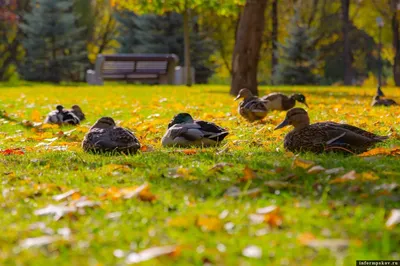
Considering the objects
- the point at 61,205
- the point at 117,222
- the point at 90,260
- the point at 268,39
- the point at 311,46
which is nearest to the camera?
the point at 90,260

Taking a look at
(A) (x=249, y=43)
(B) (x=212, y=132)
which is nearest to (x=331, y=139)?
(B) (x=212, y=132)

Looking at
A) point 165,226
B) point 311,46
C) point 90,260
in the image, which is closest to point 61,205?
point 165,226

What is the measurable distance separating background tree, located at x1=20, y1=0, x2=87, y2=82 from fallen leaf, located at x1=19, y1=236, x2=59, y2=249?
32847mm

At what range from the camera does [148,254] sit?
3084 millimetres

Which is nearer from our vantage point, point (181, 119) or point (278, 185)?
point (278, 185)

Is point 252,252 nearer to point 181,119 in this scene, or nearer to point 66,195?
point 66,195

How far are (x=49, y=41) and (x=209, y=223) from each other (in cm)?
3371

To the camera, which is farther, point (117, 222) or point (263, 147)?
point (263, 147)

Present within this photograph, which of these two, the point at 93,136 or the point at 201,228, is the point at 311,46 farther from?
the point at 201,228

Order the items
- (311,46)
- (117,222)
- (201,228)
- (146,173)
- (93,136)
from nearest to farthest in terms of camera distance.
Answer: (201,228)
(117,222)
(146,173)
(93,136)
(311,46)

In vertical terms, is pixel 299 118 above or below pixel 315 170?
above

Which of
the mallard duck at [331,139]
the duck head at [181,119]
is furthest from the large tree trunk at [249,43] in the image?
the mallard duck at [331,139]

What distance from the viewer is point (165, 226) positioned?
145 inches

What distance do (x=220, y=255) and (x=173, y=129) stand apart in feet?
14.7
